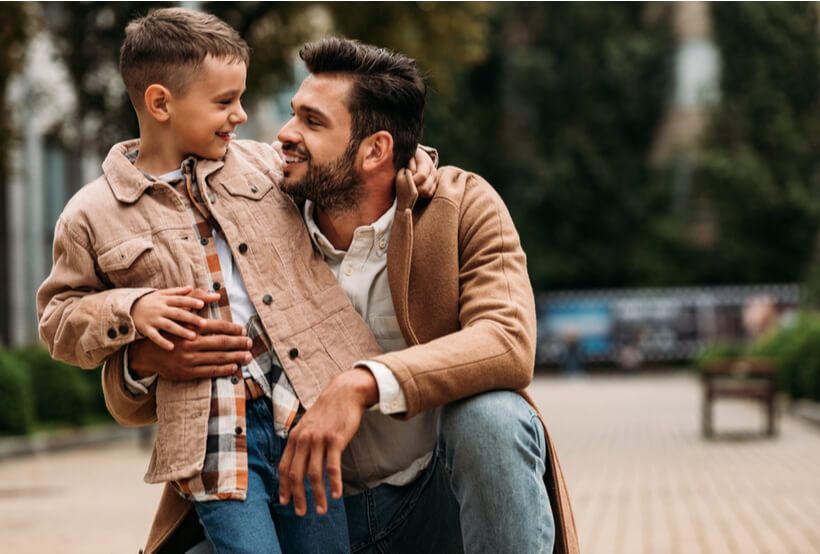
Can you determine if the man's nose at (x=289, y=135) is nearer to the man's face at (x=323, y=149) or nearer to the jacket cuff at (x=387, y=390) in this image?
the man's face at (x=323, y=149)

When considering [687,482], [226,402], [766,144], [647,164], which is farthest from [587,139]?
[226,402]

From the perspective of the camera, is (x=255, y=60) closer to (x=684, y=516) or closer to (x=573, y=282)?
(x=684, y=516)

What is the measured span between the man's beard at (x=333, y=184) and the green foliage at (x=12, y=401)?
14881mm

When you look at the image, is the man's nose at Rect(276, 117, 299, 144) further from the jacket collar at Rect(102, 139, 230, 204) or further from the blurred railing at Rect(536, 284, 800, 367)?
the blurred railing at Rect(536, 284, 800, 367)

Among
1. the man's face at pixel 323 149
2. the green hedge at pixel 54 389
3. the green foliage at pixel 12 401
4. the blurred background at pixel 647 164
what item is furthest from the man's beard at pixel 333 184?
the blurred background at pixel 647 164

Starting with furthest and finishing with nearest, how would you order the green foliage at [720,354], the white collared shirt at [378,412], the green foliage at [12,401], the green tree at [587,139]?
the green tree at [587,139]
the green foliage at [720,354]
the green foliage at [12,401]
the white collared shirt at [378,412]

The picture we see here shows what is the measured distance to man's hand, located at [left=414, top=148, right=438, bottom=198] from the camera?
3418 millimetres

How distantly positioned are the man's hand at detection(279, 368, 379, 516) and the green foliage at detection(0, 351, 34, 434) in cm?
1527

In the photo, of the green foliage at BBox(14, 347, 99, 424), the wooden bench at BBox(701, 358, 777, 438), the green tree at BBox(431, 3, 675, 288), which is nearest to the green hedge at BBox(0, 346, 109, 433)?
the green foliage at BBox(14, 347, 99, 424)

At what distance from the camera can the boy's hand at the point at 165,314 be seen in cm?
308

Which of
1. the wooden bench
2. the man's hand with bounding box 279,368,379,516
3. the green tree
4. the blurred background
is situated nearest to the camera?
the man's hand with bounding box 279,368,379,516

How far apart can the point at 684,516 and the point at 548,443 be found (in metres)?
6.75

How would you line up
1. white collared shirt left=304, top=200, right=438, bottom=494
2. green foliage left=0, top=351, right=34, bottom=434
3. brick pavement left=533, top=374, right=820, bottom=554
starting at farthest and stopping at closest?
green foliage left=0, top=351, right=34, bottom=434
brick pavement left=533, top=374, right=820, bottom=554
white collared shirt left=304, top=200, right=438, bottom=494

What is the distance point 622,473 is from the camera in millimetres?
13219
